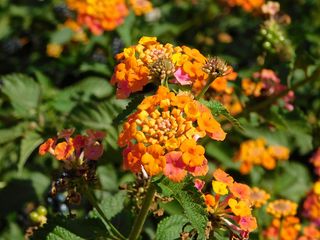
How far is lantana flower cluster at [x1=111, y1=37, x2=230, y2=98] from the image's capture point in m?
1.55

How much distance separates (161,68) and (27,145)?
1015 mm

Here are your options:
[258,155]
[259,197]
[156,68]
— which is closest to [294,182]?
[258,155]

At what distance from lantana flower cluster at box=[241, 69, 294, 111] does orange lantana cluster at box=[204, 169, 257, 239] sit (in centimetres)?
97

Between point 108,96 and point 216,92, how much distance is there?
692 millimetres

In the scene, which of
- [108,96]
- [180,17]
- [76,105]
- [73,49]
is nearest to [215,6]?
[180,17]

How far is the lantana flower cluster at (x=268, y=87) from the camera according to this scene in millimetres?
2480

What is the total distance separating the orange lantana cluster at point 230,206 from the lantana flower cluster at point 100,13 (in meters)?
1.55

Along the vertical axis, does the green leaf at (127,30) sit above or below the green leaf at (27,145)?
above

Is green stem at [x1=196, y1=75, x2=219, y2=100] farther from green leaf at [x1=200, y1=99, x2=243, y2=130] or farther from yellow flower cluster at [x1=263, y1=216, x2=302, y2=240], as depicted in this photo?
yellow flower cluster at [x1=263, y1=216, x2=302, y2=240]

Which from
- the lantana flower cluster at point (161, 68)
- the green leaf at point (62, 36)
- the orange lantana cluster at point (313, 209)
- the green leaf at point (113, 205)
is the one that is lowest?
the orange lantana cluster at point (313, 209)

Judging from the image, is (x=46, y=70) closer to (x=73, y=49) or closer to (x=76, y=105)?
(x=73, y=49)

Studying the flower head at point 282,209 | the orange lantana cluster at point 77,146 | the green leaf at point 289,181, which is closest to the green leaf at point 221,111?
the orange lantana cluster at point 77,146

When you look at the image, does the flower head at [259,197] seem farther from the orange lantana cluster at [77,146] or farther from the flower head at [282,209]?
the orange lantana cluster at [77,146]

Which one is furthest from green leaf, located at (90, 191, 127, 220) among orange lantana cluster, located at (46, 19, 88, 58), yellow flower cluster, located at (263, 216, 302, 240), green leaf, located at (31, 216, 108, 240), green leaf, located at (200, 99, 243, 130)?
orange lantana cluster, located at (46, 19, 88, 58)
